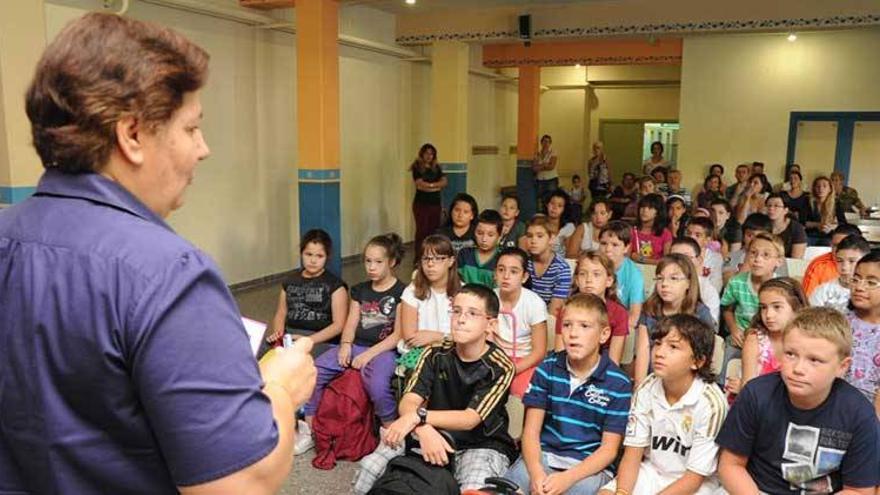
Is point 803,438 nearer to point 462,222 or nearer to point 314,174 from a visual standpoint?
point 462,222

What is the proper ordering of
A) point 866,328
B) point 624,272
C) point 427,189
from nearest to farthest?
1. point 866,328
2. point 624,272
3. point 427,189

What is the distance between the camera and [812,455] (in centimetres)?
204

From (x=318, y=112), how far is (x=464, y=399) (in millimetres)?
4099

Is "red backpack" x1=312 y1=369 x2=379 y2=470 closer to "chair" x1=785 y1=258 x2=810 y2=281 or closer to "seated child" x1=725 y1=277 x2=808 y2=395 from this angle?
"seated child" x1=725 y1=277 x2=808 y2=395

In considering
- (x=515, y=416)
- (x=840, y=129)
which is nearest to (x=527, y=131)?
(x=840, y=129)

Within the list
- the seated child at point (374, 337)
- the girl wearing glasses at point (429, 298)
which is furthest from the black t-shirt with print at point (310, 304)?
the girl wearing glasses at point (429, 298)

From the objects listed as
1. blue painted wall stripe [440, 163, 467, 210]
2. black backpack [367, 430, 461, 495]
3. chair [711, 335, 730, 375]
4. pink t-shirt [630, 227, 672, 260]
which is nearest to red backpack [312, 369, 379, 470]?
black backpack [367, 430, 461, 495]

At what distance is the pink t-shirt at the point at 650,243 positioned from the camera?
511 centimetres

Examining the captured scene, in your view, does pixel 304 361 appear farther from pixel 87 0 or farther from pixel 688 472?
pixel 87 0

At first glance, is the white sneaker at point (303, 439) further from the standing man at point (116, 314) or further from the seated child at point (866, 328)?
the standing man at point (116, 314)

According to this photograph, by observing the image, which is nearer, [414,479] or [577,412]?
[414,479]

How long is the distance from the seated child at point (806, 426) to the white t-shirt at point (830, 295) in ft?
4.79

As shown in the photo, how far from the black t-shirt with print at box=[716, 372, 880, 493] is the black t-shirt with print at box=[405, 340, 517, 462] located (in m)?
0.82

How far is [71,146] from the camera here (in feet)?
2.50
